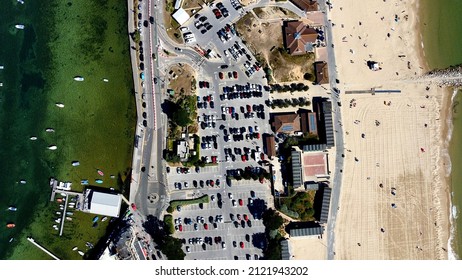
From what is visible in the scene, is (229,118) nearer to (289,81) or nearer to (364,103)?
(289,81)

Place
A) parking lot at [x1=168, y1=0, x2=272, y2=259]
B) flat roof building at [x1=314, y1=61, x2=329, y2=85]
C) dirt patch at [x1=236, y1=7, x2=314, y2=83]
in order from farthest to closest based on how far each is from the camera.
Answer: dirt patch at [x1=236, y1=7, x2=314, y2=83]
flat roof building at [x1=314, y1=61, x2=329, y2=85]
parking lot at [x1=168, y1=0, x2=272, y2=259]

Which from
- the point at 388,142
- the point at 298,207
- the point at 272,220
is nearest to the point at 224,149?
the point at 272,220

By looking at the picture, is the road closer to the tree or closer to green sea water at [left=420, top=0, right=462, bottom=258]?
the tree

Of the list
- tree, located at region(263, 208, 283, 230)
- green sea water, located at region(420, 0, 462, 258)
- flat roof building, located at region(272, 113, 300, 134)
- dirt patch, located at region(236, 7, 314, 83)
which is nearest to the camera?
tree, located at region(263, 208, 283, 230)

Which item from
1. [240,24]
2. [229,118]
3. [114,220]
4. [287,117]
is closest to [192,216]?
[114,220]

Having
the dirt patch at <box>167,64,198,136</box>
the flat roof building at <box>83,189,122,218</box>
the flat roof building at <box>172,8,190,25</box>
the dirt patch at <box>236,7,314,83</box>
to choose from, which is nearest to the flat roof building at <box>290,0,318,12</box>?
the dirt patch at <box>236,7,314,83</box>

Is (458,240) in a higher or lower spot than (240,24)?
lower

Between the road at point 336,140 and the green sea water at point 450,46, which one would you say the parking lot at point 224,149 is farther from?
the green sea water at point 450,46
